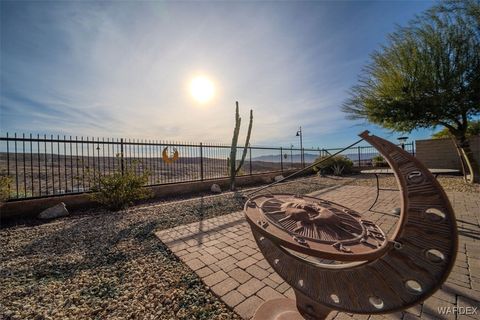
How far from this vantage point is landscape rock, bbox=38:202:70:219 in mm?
4570

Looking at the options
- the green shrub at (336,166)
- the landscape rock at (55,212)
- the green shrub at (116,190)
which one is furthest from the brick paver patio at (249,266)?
the green shrub at (336,166)

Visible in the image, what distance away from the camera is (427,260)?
3.64 feet

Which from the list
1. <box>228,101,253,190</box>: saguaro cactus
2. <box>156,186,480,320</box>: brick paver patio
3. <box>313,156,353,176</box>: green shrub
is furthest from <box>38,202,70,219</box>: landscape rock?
<box>313,156,353,176</box>: green shrub

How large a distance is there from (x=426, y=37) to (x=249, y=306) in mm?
9442

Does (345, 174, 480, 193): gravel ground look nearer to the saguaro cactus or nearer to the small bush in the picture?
the small bush

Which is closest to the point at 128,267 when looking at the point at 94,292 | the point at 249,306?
the point at 94,292

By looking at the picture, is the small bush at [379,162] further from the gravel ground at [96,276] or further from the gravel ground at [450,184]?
the gravel ground at [96,276]

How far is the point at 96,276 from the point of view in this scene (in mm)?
2371

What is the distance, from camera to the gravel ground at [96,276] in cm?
185

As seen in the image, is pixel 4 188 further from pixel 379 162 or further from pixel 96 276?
pixel 379 162

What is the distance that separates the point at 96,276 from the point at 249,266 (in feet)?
5.78

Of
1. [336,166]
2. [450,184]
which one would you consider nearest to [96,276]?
[450,184]

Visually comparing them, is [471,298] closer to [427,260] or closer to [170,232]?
[427,260]

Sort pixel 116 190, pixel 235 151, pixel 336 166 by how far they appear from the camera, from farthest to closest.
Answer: pixel 336 166
pixel 235 151
pixel 116 190
